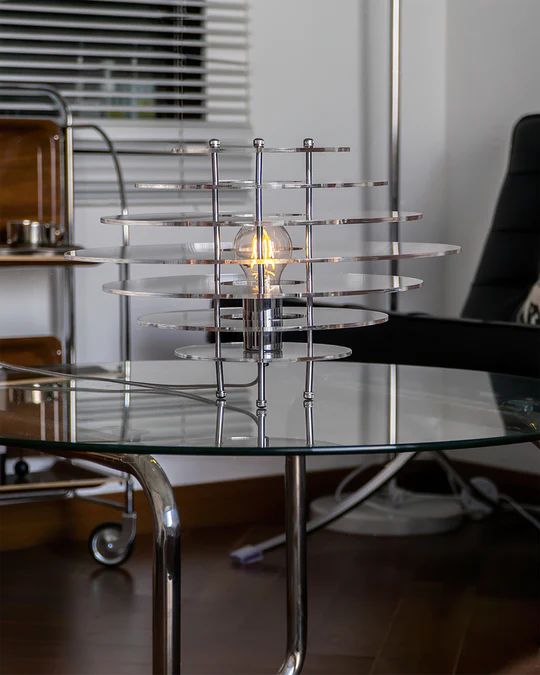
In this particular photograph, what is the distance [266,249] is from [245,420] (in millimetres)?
236

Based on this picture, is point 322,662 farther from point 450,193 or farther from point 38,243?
point 450,193

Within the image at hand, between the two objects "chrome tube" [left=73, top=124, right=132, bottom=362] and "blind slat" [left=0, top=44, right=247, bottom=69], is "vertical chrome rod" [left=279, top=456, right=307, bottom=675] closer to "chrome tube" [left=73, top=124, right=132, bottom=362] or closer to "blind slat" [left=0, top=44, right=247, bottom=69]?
"chrome tube" [left=73, top=124, right=132, bottom=362]

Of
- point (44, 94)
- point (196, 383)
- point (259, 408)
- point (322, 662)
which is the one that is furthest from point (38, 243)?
point (259, 408)

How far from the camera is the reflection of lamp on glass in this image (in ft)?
4.41

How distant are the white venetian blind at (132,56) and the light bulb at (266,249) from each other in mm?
1684

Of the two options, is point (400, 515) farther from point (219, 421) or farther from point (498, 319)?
point (219, 421)

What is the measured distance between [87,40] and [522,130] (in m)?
1.09

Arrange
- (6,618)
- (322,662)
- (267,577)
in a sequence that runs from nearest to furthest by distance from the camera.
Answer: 1. (322,662)
2. (6,618)
3. (267,577)

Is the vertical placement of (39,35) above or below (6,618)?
above

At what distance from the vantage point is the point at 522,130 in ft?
9.48

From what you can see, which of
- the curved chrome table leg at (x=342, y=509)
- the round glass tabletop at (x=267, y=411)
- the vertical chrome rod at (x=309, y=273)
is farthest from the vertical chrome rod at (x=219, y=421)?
the curved chrome table leg at (x=342, y=509)

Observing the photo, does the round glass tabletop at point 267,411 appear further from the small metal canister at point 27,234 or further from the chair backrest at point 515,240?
the chair backrest at point 515,240

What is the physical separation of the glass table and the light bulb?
5.2 inches

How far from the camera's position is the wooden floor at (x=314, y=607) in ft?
7.04
